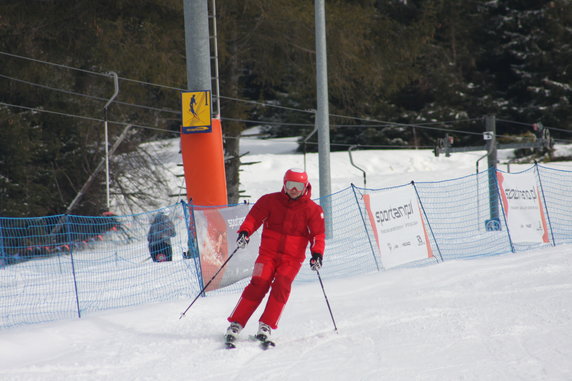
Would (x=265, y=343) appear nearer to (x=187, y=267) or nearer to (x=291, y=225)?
(x=291, y=225)

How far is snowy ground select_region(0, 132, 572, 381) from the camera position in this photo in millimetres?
5562

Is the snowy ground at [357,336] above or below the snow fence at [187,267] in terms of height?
below

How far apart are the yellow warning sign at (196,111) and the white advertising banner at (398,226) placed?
111 inches

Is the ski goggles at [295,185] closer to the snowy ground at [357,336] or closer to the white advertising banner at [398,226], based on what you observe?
the snowy ground at [357,336]

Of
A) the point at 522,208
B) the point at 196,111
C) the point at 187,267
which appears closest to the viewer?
the point at 187,267

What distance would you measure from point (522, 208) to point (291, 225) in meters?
7.29

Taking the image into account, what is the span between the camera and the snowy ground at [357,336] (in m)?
5.56

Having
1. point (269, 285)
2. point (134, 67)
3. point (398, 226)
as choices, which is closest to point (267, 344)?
point (269, 285)

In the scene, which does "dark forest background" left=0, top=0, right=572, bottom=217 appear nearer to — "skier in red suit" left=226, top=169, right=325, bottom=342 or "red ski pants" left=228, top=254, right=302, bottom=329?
"skier in red suit" left=226, top=169, right=325, bottom=342

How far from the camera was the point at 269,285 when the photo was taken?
→ 6824 mm

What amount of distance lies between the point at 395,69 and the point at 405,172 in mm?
6394

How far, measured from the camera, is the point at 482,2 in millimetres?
35969

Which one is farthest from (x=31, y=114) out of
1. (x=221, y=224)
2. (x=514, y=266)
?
(x=514, y=266)

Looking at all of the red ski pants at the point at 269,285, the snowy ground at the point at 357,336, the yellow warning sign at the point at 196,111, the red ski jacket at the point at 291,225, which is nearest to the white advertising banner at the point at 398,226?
the snowy ground at the point at 357,336
